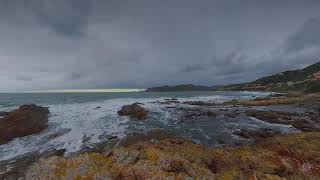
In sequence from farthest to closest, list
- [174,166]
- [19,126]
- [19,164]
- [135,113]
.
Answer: [135,113], [19,126], [19,164], [174,166]

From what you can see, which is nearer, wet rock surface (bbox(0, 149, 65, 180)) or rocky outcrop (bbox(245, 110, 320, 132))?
wet rock surface (bbox(0, 149, 65, 180))

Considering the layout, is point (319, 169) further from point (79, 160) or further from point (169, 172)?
point (79, 160)

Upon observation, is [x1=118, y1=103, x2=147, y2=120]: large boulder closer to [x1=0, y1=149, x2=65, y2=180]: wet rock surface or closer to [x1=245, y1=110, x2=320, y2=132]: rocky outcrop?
[x1=245, y1=110, x2=320, y2=132]: rocky outcrop

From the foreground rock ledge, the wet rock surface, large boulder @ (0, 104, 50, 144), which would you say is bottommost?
the wet rock surface

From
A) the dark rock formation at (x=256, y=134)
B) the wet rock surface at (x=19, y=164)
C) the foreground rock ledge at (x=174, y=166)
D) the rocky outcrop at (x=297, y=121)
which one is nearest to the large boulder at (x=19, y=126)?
the wet rock surface at (x=19, y=164)

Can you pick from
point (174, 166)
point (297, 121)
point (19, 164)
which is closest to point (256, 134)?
point (297, 121)

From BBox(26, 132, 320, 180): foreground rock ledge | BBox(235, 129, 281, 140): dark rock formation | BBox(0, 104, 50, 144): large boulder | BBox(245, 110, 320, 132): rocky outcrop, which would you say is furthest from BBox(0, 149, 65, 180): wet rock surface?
BBox(245, 110, 320, 132): rocky outcrop

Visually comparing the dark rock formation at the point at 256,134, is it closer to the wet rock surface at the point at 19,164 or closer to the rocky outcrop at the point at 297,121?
the rocky outcrop at the point at 297,121

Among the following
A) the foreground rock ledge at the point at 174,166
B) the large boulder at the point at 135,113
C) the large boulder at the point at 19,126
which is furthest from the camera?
the large boulder at the point at 135,113

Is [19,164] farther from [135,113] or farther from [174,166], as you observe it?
[135,113]

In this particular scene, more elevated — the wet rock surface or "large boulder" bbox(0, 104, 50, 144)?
"large boulder" bbox(0, 104, 50, 144)

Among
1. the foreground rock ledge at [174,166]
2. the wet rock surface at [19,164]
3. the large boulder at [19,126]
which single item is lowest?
the wet rock surface at [19,164]

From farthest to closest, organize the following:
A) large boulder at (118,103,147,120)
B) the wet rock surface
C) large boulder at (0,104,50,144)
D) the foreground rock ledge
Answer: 1. large boulder at (118,103,147,120)
2. large boulder at (0,104,50,144)
3. the wet rock surface
4. the foreground rock ledge

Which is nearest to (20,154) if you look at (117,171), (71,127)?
(71,127)
